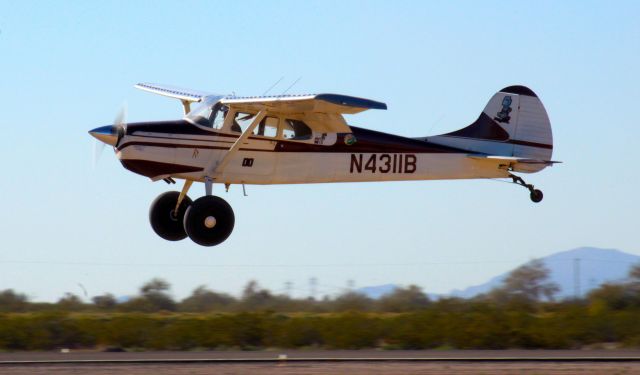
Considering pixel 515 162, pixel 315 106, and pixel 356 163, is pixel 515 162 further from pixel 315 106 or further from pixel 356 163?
pixel 315 106

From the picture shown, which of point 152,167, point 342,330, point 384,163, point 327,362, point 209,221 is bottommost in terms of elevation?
point 327,362

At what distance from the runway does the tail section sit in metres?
4.61

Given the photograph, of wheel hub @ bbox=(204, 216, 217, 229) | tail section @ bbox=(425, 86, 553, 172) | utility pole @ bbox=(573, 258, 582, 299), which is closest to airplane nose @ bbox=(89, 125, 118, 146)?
wheel hub @ bbox=(204, 216, 217, 229)

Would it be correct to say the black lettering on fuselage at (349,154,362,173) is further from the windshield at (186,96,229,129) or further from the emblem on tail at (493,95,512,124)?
the emblem on tail at (493,95,512,124)

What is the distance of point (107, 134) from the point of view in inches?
826

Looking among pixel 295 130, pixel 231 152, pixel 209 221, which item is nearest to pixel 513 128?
pixel 295 130

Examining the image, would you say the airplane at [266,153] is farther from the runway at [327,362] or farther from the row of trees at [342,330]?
the runway at [327,362]

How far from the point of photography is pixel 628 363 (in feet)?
64.4

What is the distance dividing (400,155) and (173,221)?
4.40m

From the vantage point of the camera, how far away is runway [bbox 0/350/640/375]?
18547mm

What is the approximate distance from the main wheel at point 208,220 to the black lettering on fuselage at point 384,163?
8.57 feet

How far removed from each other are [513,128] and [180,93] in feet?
22.3

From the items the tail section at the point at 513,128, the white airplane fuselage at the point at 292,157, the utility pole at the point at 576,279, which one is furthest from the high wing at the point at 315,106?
the utility pole at the point at 576,279

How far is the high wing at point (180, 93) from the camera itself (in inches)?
945
